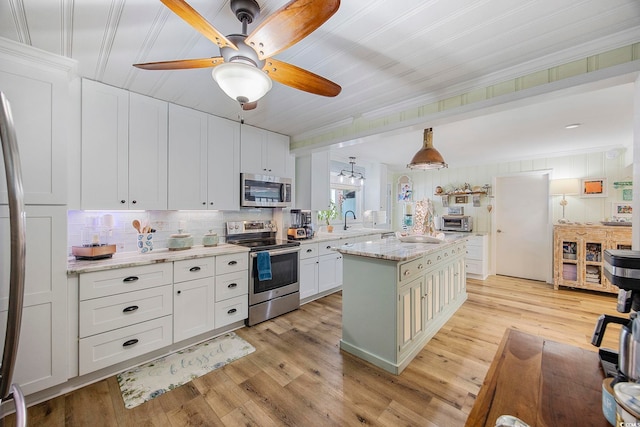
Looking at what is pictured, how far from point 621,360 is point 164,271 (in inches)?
107

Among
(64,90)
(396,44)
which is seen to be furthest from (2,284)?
(396,44)

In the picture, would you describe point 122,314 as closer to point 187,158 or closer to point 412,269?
point 187,158

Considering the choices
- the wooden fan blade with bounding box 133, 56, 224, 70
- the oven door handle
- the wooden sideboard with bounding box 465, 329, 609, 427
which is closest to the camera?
the wooden sideboard with bounding box 465, 329, 609, 427

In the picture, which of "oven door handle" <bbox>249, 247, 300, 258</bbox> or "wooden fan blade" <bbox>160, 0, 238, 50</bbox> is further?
A: "oven door handle" <bbox>249, 247, 300, 258</bbox>

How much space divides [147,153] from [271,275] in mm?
1791

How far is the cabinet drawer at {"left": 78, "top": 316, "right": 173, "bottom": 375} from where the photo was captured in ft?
6.22

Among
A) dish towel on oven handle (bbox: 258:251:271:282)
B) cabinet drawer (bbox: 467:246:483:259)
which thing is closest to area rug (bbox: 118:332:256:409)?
dish towel on oven handle (bbox: 258:251:271:282)

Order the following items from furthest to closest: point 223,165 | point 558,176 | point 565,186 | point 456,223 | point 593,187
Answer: point 456,223
point 558,176
point 565,186
point 593,187
point 223,165

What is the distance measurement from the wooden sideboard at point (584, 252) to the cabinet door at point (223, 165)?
5.30 metres

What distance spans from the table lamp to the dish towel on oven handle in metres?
5.14

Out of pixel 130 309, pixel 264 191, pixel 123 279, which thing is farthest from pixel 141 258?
pixel 264 191

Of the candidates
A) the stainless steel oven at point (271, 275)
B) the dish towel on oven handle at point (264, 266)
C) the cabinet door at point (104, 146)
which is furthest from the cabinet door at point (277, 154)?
the cabinet door at point (104, 146)

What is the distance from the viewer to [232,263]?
2.71 meters

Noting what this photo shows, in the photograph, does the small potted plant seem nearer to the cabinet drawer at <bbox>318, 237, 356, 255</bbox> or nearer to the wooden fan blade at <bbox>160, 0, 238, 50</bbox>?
the cabinet drawer at <bbox>318, 237, 356, 255</bbox>
